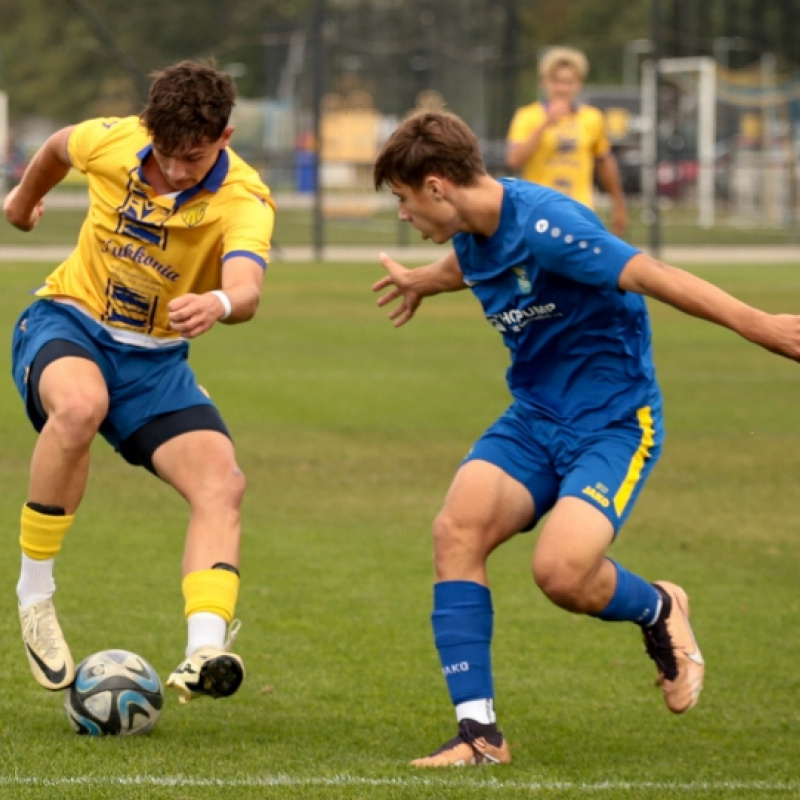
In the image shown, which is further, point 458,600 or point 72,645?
point 72,645

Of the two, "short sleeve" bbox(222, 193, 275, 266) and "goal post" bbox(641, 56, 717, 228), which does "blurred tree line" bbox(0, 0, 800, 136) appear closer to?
"goal post" bbox(641, 56, 717, 228)

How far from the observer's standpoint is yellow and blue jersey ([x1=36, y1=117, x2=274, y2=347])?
5.29 metres

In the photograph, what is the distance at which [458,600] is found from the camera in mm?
4891

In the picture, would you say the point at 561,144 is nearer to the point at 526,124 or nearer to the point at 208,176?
the point at 526,124

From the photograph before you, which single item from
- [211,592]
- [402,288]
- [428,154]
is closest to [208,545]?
[211,592]

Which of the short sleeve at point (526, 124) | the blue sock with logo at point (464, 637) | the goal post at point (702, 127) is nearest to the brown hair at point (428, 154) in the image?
the blue sock with logo at point (464, 637)

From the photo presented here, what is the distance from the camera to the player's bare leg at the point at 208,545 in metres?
4.73

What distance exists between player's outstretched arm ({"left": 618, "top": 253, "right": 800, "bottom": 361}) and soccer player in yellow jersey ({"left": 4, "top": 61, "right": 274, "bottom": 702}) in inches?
47.8

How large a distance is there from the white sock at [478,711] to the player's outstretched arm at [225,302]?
130 centimetres

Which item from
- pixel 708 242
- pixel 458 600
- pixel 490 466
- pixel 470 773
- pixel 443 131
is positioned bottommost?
pixel 708 242

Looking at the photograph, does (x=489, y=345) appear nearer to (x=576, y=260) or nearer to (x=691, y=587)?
(x=691, y=587)

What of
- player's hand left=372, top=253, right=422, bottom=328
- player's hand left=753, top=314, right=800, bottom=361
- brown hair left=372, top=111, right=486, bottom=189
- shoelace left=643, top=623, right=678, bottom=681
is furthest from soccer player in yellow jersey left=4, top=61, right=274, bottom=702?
player's hand left=753, top=314, right=800, bottom=361

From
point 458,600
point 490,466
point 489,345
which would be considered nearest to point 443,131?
point 490,466

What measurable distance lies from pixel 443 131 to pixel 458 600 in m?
1.36
